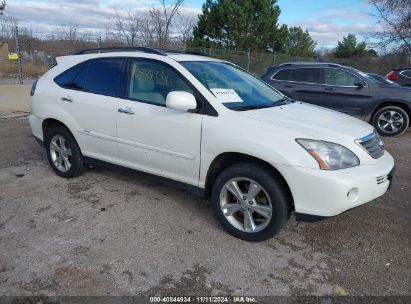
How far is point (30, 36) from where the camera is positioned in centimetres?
A: 1398

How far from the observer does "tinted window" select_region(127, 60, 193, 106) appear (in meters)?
3.94

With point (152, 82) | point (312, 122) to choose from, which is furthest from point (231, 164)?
point (152, 82)

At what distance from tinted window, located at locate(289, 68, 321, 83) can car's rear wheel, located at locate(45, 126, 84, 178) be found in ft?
20.9

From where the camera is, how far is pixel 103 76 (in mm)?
4527

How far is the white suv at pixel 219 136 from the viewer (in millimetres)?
3170

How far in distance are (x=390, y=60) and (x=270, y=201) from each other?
24.0m

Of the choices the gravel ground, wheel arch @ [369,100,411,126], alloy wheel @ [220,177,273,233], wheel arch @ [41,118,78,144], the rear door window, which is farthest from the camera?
wheel arch @ [369,100,411,126]

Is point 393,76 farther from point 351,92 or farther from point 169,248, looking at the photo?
point 169,248

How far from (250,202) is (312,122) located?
0.96 m

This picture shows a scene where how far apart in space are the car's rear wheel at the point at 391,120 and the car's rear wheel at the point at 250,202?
21.3 feet

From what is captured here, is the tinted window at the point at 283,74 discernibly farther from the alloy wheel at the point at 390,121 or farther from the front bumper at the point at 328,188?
the front bumper at the point at 328,188

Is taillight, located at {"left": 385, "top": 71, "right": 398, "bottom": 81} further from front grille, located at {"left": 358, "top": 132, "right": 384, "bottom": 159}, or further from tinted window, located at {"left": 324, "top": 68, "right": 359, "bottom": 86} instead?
front grille, located at {"left": 358, "top": 132, "right": 384, "bottom": 159}

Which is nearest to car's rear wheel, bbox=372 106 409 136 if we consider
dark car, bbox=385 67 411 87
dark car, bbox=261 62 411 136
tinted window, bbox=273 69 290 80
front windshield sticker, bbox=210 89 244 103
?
dark car, bbox=261 62 411 136

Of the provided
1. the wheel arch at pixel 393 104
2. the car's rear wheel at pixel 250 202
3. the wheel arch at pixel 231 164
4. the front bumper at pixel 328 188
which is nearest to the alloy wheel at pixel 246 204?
the car's rear wheel at pixel 250 202
